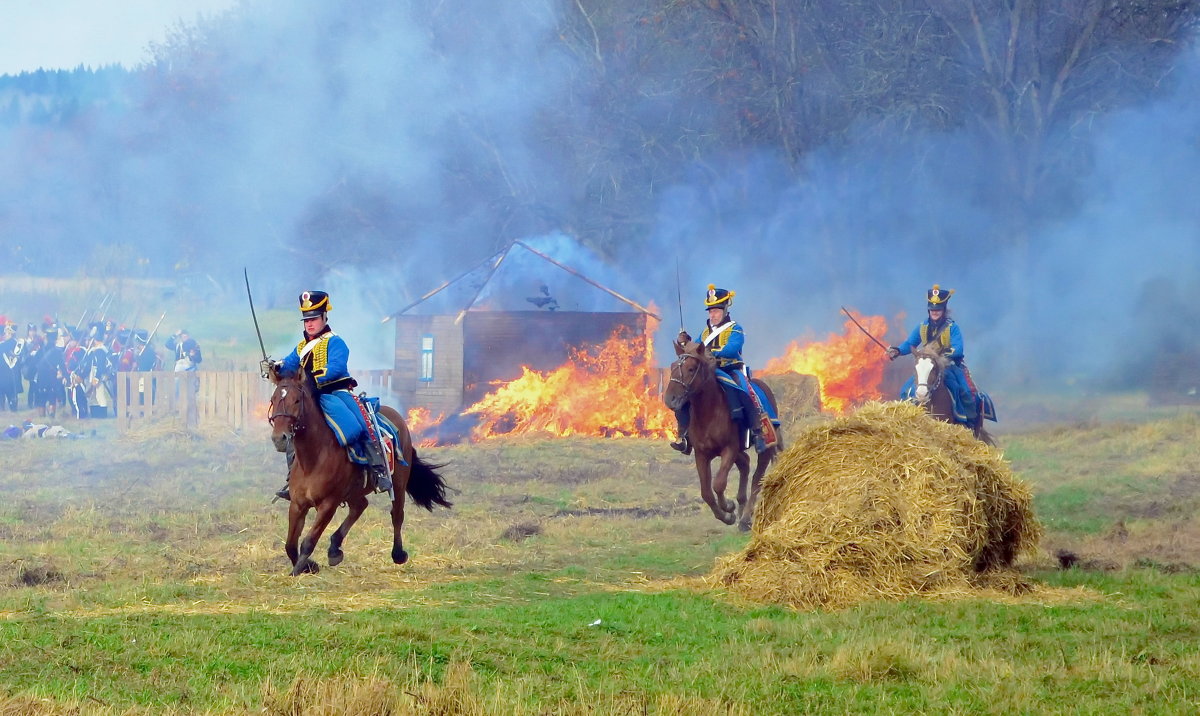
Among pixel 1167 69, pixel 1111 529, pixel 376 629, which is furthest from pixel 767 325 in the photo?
pixel 376 629

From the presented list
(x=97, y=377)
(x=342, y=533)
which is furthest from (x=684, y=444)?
(x=97, y=377)

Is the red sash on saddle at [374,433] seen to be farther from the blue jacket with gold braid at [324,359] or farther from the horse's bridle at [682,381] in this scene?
the horse's bridle at [682,381]

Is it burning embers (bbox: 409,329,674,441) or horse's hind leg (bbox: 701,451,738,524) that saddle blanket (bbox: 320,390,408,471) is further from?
burning embers (bbox: 409,329,674,441)

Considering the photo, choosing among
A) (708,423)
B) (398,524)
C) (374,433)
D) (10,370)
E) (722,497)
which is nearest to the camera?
(374,433)

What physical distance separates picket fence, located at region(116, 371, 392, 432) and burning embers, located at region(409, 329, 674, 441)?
12.4 ft

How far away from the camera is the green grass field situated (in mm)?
7898

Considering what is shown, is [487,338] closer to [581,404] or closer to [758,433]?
[581,404]

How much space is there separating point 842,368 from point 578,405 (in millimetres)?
6283

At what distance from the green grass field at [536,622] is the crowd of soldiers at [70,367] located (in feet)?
47.8

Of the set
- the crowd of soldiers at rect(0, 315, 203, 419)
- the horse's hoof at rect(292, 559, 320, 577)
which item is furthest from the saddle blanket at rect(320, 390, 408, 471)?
the crowd of soldiers at rect(0, 315, 203, 419)

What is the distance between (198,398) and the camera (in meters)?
30.4

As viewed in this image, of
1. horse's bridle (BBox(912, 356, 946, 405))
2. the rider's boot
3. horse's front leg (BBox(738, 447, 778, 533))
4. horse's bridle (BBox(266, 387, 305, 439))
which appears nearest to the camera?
horse's bridle (BBox(266, 387, 305, 439))

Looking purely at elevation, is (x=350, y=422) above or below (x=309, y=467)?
above

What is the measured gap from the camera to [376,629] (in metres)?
9.69
